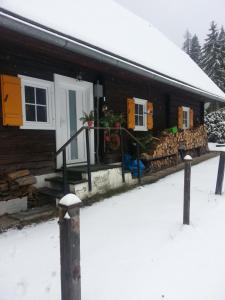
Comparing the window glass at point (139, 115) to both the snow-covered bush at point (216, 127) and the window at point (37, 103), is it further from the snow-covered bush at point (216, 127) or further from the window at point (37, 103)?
the snow-covered bush at point (216, 127)

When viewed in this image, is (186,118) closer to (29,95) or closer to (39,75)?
(39,75)

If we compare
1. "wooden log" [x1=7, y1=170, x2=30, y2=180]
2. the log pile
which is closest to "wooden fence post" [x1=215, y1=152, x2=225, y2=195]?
the log pile

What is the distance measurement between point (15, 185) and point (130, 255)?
2.51 metres

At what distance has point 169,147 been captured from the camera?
936 centimetres

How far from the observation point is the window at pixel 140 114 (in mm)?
9430

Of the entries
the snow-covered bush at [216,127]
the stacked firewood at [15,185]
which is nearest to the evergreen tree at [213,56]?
the snow-covered bush at [216,127]

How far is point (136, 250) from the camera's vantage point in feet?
11.5

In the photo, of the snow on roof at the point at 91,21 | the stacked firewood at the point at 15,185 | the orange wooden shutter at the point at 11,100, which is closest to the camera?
the snow on roof at the point at 91,21

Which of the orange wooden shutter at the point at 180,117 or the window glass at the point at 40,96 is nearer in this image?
the window glass at the point at 40,96

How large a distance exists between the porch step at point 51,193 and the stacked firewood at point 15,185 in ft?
1.38

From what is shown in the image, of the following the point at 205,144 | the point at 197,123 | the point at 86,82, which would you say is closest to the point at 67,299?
the point at 86,82

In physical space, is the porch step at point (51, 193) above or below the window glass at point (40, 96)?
below

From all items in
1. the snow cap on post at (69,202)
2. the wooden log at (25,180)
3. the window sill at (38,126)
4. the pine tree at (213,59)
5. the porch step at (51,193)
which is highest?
the pine tree at (213,59)

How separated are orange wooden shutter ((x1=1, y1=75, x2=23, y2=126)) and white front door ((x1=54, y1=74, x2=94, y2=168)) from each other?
1.06 meters
